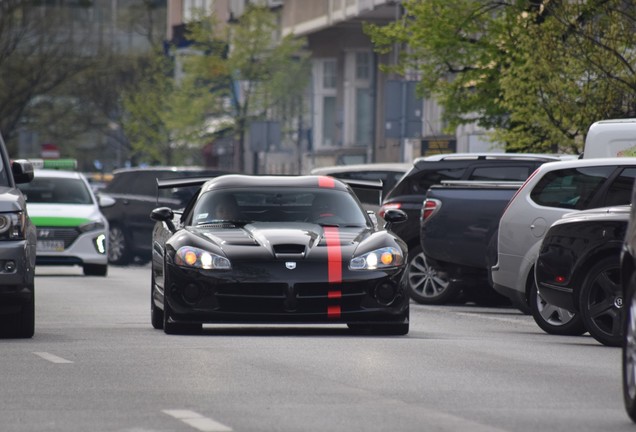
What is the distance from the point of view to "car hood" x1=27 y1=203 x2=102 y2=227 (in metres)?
31.8

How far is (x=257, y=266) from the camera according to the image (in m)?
15.9

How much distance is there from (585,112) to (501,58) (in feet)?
16.9

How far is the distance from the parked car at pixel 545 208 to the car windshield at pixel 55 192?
14.8 m

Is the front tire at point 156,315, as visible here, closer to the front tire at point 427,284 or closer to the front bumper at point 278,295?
the front bumper at point 278,295

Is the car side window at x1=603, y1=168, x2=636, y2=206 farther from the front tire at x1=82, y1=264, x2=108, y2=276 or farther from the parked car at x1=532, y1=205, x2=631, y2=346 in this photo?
the front tire at x1=82, y1=264, x2=108, y2=276

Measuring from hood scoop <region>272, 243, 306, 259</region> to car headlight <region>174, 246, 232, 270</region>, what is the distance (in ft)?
1.30

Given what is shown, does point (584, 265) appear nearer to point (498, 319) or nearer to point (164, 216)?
point (164, 216)

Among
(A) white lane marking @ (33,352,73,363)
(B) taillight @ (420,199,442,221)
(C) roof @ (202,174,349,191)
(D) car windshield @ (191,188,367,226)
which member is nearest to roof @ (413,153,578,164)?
(B) taillight @ (420,199,442,221)

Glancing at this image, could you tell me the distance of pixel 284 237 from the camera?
1622cm

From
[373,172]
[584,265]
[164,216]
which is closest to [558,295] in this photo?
[584,265]

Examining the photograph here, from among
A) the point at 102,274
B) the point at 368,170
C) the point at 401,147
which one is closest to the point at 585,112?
the point at 368,170

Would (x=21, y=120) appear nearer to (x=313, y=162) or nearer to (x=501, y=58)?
(x=313, y=162)

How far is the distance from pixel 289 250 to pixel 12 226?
7.10 feet

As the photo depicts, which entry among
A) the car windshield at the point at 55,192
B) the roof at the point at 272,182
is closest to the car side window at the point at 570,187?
the roof at the point at 272,182
